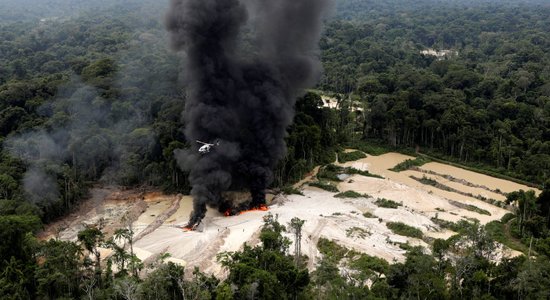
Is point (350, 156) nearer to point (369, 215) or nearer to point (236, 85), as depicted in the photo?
point (369, 215)

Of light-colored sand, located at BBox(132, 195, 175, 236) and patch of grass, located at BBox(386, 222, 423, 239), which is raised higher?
patch of grass, located at BBox(386, 222, 423, 239)

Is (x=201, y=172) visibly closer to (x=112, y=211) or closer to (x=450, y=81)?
(x=112, y=211)

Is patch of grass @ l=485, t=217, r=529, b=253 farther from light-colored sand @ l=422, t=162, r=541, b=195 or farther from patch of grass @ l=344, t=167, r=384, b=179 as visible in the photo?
patch of grass @ l=344, t=167, r=384, b=179

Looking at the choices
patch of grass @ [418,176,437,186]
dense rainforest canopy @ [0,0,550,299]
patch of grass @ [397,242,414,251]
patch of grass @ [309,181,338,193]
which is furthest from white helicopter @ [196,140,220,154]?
patch of grass @ [418,176,437,186]

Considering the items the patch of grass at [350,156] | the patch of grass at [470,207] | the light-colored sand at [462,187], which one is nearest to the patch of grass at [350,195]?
the patch of grass at [470,207]

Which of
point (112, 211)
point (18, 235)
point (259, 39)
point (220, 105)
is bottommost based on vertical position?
point (112, 211)

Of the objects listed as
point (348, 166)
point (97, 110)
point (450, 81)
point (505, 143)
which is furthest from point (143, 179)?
point (450, 81)
